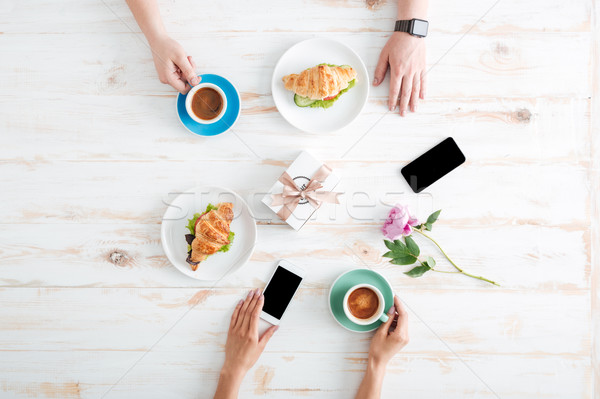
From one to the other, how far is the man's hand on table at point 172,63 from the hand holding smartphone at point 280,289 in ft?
2.80

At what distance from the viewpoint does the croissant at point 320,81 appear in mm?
1481

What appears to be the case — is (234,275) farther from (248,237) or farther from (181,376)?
(181,376)

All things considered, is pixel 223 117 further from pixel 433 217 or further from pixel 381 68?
pixel 433 217

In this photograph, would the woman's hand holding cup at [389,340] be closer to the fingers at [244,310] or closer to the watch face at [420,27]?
the fingers at [244,310]

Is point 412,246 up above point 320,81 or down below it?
below

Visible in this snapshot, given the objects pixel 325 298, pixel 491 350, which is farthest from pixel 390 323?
pixel 491 350

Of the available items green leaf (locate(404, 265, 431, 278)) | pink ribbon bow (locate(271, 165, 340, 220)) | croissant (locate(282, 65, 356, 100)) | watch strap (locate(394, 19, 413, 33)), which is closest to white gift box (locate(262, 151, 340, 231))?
pink ribbon bow (locate(271, 165, 340, 220))

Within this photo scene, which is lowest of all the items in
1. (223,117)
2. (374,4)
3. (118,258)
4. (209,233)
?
(118,258)

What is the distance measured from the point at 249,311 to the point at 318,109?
91 cm

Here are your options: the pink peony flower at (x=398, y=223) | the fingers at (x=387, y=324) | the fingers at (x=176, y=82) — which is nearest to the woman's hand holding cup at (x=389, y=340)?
the fingers at (x=387, y=324)

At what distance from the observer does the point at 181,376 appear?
1705mm

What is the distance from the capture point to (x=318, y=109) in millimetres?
1635

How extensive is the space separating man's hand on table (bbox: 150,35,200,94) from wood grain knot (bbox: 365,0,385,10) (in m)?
0.80

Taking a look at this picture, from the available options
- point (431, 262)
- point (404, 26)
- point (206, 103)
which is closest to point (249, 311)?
point (431, 262)
